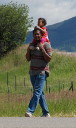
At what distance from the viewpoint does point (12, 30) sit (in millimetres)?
52594

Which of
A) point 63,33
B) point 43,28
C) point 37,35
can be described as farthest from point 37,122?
point 63,33

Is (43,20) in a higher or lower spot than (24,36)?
higher

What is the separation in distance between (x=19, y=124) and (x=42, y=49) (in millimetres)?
1738

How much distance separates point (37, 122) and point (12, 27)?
45467 millimetres

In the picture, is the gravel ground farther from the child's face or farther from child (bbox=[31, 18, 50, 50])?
the child's face

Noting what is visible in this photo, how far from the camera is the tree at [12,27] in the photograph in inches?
2034

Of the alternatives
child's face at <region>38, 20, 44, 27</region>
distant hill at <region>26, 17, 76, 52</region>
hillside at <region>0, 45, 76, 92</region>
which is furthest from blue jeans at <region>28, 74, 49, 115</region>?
distant hill at <region>26, 17, 76, 52</region>

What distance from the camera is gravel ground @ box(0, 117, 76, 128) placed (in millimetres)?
6980

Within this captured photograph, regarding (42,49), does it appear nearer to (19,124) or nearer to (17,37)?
(19,124)

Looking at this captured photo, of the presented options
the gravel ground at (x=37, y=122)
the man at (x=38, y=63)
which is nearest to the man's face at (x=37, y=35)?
the man at (x=38, y=63)

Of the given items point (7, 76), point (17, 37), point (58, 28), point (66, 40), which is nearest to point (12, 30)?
point (17, 37)

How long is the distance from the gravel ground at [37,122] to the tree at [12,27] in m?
43.7

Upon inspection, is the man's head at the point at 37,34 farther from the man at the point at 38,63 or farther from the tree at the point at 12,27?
the tree at the point at 12,27

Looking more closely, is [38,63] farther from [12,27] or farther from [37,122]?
[12,27]
